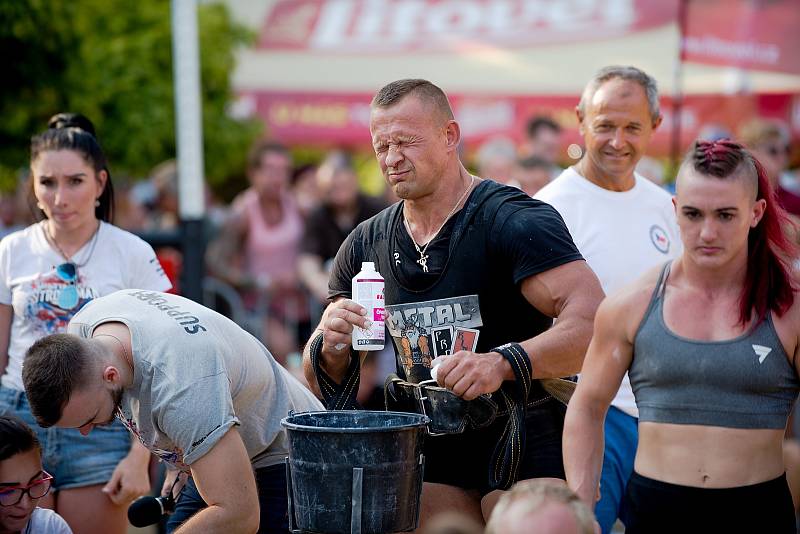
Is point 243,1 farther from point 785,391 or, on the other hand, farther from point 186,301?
point 785,391

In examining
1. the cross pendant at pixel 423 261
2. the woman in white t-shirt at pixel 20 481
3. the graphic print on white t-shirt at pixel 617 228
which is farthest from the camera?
the graphic print on white t-shirt at pixel 617 228

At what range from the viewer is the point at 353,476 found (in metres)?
3.91

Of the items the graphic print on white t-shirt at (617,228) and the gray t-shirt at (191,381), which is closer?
the gray t-shirt at (191,381)

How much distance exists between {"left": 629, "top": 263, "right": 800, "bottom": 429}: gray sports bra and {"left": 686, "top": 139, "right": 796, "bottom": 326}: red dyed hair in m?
0.06

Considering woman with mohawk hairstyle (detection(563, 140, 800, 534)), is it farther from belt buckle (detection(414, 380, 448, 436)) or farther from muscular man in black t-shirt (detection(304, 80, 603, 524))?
belt buckle (detection(414, 380, 448, 436))

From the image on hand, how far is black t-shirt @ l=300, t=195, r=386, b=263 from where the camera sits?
9.53 meters

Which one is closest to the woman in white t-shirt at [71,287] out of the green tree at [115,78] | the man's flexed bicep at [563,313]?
the man's flexed bicep at [563,313]

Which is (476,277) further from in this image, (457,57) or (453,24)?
(453,24)

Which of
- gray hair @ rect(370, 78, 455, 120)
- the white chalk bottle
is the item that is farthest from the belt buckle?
gray hair @ rect(370, 78, 455, 120)

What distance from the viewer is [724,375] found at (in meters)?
3.72

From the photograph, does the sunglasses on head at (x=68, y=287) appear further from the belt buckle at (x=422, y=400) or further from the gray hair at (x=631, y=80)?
the gray hair at (x=631, y=80)

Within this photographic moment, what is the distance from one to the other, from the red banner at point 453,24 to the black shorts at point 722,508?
38.1 ft

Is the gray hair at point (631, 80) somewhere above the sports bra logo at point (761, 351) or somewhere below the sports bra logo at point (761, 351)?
above

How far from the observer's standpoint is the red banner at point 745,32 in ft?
34.1
